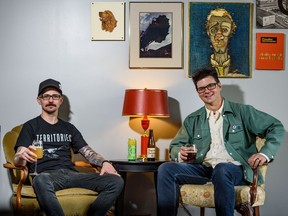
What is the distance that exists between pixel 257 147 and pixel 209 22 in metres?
1.31

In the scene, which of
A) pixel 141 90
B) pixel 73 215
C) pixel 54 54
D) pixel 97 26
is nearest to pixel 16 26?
pixel 54 54

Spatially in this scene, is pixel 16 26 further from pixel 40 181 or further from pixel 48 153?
pixel 40 181

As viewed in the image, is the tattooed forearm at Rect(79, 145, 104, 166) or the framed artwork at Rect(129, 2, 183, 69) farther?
the framed artwork at Rect(129, 2, 183, 69)

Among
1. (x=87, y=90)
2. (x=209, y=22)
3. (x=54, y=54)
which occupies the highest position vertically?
(x=209, y=22)

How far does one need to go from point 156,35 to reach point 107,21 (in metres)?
0.44

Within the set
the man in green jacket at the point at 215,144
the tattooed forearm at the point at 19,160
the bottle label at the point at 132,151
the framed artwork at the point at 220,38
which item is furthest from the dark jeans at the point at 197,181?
the framed artwork at the point at 220,38

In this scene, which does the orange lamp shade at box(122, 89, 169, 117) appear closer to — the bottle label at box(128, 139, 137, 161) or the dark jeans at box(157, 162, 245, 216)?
the bottle label at box(128, 139, 137, 161)

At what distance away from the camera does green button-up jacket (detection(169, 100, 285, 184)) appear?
3.36 metres

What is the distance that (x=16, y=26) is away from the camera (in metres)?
4.36

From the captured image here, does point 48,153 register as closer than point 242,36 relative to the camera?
Yes

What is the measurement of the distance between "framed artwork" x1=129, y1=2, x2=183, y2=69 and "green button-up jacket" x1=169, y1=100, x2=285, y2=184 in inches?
34.1

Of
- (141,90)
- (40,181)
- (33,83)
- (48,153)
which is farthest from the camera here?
(33,83)

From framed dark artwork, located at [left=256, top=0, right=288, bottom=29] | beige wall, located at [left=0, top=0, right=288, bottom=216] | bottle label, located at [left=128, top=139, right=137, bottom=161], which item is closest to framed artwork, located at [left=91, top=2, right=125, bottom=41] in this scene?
beige wall, located at [left=0, top=0, right=288, bottom=216]

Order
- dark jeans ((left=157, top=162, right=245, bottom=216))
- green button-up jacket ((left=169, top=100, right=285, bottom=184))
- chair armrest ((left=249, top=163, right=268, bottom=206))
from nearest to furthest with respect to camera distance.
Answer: dark jeans ((left=157, top=162, right=245, bottom=216)) < chair armrest ((left=249, top=163, right=268, bottom=206)) < green button-up jacket ((left=169, top=100, right=285, bottom=184))
